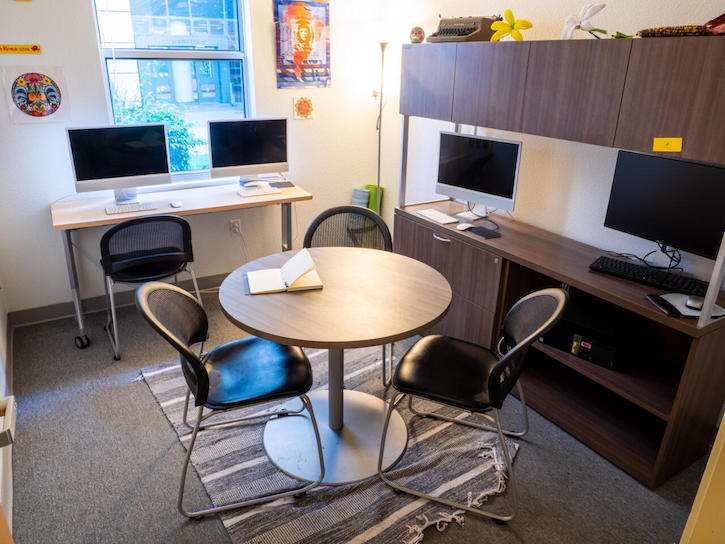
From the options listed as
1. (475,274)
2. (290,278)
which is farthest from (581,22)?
(290,278)

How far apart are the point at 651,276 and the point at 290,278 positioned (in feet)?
4.98

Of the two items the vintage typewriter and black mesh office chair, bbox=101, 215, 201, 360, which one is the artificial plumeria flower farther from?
black mesh office chair, bbox=101, 215, 201, 360

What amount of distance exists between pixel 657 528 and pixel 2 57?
3870mm

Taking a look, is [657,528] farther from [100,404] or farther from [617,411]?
[100,404]

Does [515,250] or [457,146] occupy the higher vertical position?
[457,146]

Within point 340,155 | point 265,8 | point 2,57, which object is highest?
point 265,8

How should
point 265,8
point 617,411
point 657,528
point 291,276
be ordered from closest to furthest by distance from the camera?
point 657,528 → point 291,276 → point 617,411 → point 265,8

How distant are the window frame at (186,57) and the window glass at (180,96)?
0.03m

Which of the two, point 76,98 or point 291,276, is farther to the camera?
point 76,98

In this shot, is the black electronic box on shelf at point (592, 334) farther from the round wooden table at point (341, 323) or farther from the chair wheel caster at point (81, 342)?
the chair wheel caster at point (81, 342)

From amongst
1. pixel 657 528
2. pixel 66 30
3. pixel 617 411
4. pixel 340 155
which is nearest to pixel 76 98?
pixel 66 30

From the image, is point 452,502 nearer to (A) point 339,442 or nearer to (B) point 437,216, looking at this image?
(A) point 339,442

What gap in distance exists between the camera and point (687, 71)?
6.23 ft

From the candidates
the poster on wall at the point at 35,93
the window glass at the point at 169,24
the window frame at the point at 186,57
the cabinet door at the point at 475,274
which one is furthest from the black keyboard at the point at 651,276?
the poster on wall at the point at 35,93
